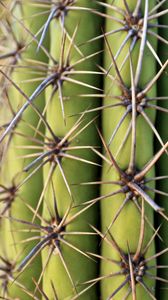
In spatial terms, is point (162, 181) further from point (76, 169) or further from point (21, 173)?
point (21, 173)

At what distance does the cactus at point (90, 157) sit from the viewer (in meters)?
1.18

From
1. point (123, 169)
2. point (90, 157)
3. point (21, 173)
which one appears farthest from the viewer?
point (21, 173)

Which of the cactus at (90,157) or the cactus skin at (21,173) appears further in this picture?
the cactus skin at (21,173)

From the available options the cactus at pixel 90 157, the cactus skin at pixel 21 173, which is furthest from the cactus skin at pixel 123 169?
the cactus skin at pixel 21 173

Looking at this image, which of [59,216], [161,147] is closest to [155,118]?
[161,147]

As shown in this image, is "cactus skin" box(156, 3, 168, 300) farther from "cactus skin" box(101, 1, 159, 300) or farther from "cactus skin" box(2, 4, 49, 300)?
"cactus skin" box(2, 4, 49, 300)

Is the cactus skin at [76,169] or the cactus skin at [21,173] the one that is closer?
the cactus skin at [76,169]

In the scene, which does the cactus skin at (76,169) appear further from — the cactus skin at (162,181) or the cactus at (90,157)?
the cactus skin at (162,181)

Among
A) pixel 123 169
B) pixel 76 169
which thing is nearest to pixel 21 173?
pixel 76 169

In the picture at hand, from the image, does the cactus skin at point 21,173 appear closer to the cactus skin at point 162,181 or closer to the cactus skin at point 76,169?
the cactus skin at point 76,169

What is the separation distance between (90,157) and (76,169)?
4 centimetres

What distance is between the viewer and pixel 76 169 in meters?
1.28

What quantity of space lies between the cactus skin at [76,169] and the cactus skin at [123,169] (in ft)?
0.12

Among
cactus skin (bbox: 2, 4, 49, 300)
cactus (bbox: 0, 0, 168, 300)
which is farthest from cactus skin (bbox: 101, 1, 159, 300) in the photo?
cactus skin (bbox: 2, 4, 49, 300)
